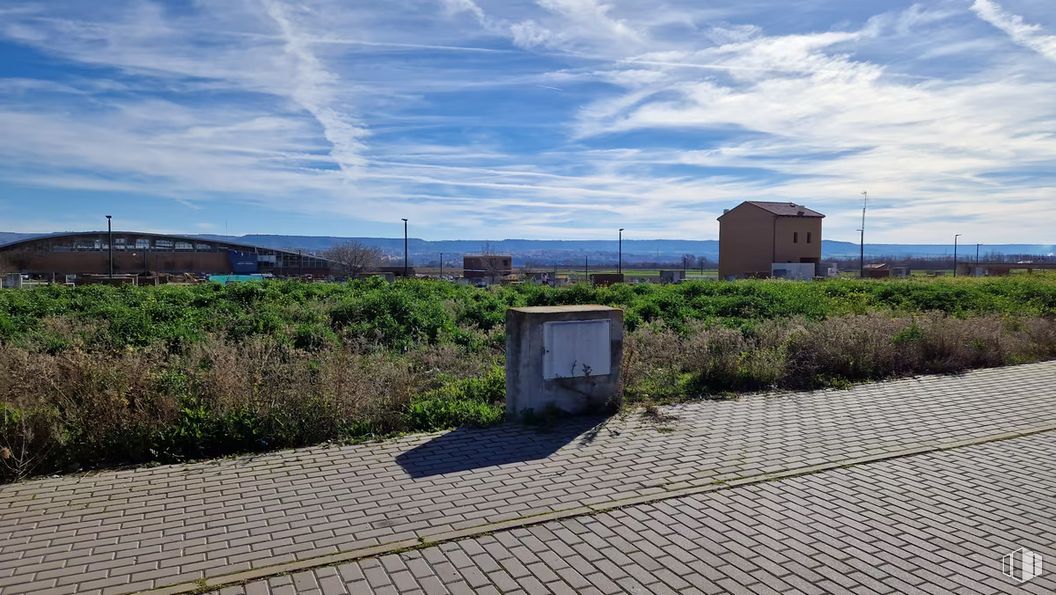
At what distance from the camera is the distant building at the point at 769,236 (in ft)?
213

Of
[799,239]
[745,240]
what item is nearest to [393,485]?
[745,240]

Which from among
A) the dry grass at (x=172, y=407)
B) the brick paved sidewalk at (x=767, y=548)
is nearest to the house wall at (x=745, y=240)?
the dry grass at (x=172, y=407)

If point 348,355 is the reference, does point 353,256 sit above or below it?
above

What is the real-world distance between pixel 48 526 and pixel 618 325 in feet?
17.8

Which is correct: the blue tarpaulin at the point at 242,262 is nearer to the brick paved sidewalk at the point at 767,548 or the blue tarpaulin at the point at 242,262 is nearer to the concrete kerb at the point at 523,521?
the concrete kerb at the point at 523,521

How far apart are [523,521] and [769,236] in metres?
64.3

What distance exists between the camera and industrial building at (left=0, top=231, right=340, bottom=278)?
235 ft

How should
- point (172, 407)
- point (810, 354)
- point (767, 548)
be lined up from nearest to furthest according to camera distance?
point (767, 548) → point (172, 407) → point (810, 354)

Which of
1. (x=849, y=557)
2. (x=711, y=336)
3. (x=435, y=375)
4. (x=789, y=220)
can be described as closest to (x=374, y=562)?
(x=849, y=557)

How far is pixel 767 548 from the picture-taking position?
14.8 feet

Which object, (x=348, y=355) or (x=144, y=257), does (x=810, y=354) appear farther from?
(x=144, y=257)

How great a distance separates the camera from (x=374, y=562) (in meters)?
4.28

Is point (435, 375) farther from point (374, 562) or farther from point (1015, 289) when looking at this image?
point (1015, 289)

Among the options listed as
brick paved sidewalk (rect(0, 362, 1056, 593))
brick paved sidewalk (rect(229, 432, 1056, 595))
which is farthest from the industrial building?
brick paved sidewalk (rect(229, 432, 1056, 595))
